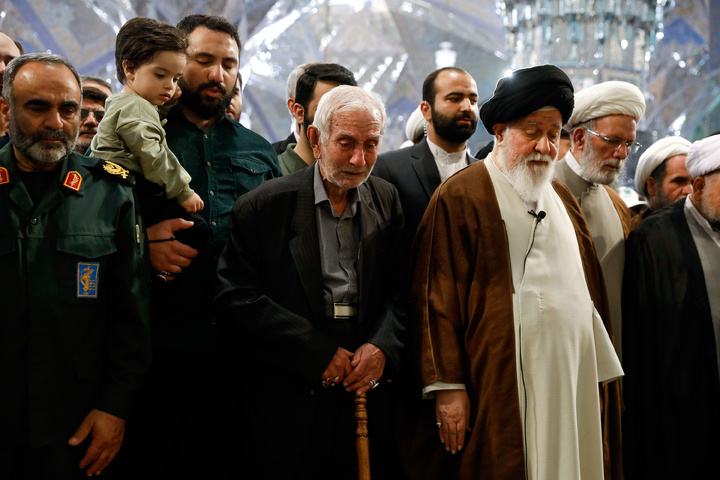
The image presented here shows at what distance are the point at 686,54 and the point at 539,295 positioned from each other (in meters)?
9.25

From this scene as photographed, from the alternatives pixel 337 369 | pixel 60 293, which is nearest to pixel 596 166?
pixel 337 369

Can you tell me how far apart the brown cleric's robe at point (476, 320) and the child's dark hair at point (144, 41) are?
119 cm

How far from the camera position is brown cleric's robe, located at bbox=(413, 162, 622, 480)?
8.49 feet

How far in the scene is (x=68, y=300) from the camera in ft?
7.36

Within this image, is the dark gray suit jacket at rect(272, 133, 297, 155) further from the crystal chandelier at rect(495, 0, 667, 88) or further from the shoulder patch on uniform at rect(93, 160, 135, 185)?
the crystal chandelier at rect(495, 0, 667, 88)

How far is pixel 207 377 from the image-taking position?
2.78 metres

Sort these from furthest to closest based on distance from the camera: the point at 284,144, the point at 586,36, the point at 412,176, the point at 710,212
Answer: the point at 586,36 < the point at 284,144 < the point at 412,176 < the point at 710,212

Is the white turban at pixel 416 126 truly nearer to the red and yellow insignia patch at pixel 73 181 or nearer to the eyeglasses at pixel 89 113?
the eyeglasses at pixel 89 113

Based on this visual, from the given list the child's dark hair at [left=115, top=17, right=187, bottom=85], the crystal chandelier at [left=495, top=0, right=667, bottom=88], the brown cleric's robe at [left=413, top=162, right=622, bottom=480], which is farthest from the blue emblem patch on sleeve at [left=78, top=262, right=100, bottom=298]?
the crystal chandelier at [left=495, top=0, right=667, bottom=88]

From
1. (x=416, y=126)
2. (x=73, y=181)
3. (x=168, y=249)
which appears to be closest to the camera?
(x=73, y=181)

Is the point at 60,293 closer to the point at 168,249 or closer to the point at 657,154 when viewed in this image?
the point at 168,249

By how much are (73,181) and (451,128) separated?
2127 mm

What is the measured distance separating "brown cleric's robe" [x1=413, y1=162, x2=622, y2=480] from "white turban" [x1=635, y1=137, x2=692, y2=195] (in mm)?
1547

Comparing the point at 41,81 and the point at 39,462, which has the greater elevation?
the point at 41,81
